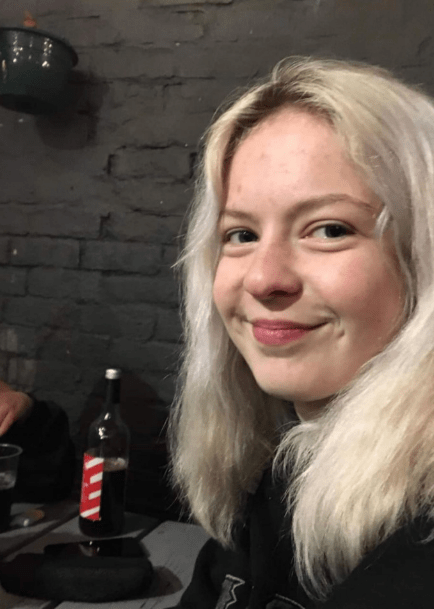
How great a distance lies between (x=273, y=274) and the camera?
1.84ft

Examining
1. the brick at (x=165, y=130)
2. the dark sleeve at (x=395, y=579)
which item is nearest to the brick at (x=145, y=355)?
the brick at (x=165, y=130)

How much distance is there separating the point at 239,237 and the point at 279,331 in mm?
151

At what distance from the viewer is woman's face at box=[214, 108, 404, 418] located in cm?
55

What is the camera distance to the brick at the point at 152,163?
1.30m

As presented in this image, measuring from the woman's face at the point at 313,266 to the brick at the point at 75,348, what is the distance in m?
0.84

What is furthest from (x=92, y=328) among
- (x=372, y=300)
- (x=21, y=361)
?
(x=372, y=300)

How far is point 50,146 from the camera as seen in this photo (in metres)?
1.40

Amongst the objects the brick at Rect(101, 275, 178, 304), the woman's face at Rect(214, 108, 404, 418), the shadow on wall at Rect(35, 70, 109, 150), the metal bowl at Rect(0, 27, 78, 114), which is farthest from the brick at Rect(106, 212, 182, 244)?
the woman's face at Rect(214, 108, 404, 418)

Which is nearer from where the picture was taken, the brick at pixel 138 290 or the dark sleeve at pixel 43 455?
the dark sleeve at pixel 43 455

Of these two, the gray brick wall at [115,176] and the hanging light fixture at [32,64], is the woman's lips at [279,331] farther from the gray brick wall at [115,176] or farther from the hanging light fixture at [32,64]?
the hanging light fixture at [32,64]

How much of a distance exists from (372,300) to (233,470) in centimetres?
38

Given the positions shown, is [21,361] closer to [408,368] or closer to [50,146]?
[50,146]

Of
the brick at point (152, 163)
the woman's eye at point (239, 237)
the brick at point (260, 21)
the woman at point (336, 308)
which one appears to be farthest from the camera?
the brick at point (152, 163)

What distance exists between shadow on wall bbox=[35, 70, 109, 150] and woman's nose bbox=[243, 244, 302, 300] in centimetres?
96
